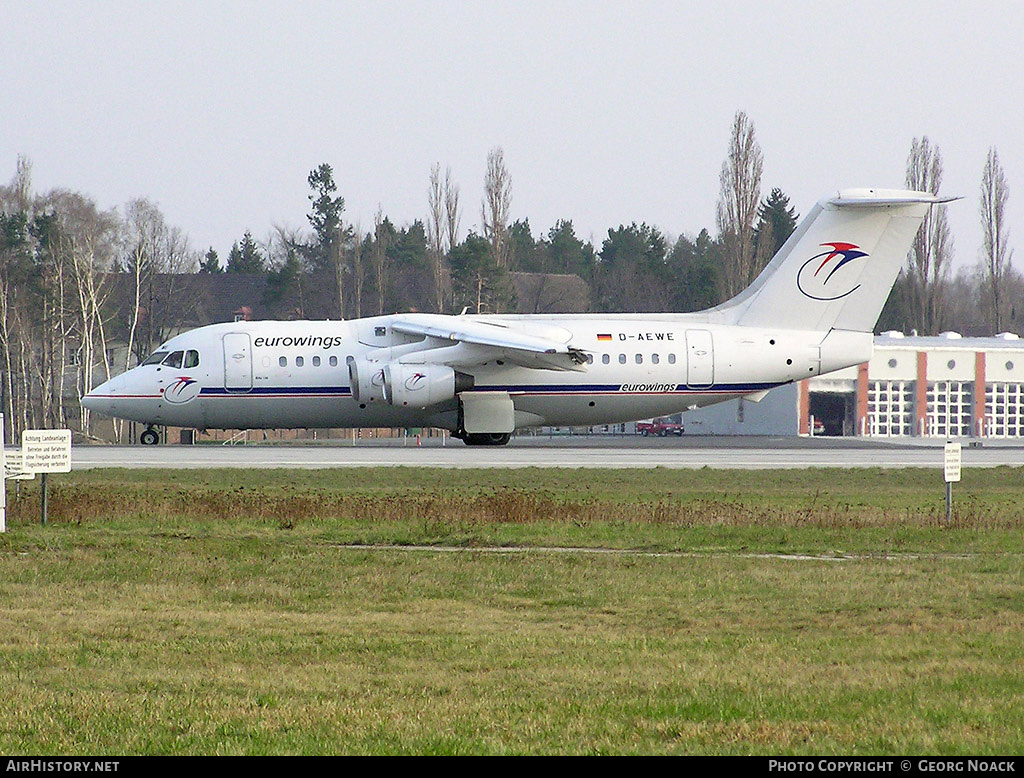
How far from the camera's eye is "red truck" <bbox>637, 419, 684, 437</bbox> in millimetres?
63250

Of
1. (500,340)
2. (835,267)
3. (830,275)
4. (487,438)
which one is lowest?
(487,438)

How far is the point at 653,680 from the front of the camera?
30.7ft

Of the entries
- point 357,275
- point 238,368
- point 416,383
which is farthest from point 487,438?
point 357,275

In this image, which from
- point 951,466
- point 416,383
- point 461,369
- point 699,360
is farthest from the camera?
point 699,360

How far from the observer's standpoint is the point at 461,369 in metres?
38.8

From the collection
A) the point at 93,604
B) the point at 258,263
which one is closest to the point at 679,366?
the point at 93,604

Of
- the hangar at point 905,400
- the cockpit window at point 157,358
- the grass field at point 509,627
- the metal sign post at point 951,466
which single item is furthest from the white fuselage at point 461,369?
the hangar at point 905,400

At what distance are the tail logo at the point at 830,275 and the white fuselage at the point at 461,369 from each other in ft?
4.07

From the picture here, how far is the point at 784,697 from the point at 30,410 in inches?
2961

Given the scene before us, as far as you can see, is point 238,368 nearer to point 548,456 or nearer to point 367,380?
point 367,380

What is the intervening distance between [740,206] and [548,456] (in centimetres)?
4172

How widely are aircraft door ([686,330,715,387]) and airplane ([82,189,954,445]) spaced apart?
0.13ft

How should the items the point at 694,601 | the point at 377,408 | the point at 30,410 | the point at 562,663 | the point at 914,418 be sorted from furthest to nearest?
the point at 30,410
the point at 914,418
the point at 377,408
the point at 694,601
the point at 562,663

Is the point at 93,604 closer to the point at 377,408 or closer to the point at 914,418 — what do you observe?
the point at 377,408
